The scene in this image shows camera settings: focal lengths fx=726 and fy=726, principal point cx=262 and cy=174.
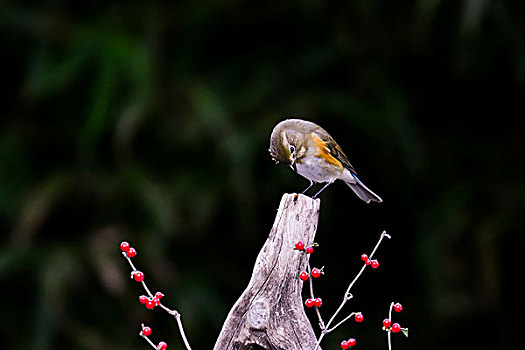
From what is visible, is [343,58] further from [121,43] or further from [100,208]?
[100,208]

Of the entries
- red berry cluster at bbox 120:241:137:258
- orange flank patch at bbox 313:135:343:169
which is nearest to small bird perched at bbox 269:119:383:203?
orange flank patch at bbox 313:135:343:169

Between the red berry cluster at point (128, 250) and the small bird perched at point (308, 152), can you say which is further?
the small bird perched at point (308, 152)

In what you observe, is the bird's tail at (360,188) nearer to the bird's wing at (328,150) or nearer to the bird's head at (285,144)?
the bird's wing at (328,150)

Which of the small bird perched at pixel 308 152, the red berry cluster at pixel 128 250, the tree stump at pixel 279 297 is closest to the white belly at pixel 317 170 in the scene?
the small bird perched at pixel 308 152

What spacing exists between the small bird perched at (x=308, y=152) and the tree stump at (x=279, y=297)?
10cm

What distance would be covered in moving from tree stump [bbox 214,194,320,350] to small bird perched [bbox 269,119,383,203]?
10 cm

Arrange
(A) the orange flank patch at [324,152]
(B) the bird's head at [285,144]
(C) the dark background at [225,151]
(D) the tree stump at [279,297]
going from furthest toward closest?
(C) the dark background at [225,151] → (A) the orange flank patch at [324,152] → (B) the bird's head at [285,144] → (D) the tree stump at [279,297]

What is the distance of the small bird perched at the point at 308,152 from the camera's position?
1.01 meters

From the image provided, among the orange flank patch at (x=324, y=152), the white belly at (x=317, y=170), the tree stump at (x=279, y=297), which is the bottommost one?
the tree stump at (x=279, y=297)

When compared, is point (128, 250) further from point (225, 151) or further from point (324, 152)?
point (225, 151)

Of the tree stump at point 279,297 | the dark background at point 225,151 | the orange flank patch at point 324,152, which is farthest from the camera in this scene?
the dark background at point 225,151

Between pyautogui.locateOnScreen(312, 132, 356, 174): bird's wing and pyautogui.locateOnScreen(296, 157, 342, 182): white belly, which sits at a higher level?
pyautogui.locateOnScreen(312, 132, 356, 174): bird's wing

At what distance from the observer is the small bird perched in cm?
101

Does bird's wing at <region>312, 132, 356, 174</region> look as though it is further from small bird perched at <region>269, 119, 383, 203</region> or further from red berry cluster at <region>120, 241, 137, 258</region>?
red berry cluster at <region>120, 241, 137, 258</region>
